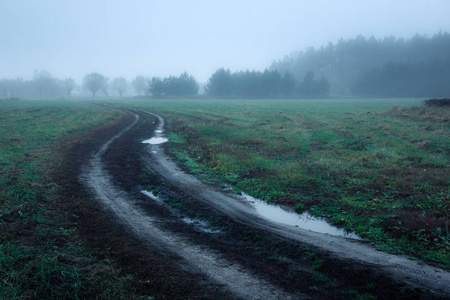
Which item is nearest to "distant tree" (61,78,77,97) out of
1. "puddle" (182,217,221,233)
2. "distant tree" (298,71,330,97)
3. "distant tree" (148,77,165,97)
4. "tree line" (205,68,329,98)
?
"distant tree" (148,77,165,97)

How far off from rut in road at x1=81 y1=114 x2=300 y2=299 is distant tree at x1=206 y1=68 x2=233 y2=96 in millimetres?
114924

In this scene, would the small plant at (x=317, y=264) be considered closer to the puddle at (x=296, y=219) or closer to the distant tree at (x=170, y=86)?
the puddle at (x=296, y=219)

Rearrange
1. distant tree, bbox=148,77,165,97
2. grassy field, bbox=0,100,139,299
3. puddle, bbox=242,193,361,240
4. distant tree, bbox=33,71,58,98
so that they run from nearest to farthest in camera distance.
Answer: grassy field, bbox=0,100,139,299, puddle, bbox=242,193,361,240, distant tree, bbox=148,77,165,97, distant tree, bbox=33,71,58,98

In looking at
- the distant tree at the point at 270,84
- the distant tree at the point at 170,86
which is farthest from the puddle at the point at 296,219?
the distant tree at the point at 170,86

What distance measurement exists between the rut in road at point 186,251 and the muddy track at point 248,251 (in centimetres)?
2

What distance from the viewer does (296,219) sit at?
895 centimetres

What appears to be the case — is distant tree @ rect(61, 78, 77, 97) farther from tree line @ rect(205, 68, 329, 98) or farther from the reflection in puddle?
the reflection in puddle

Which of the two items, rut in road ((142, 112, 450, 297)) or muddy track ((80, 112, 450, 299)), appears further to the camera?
rut in road ((142, 112, 450, 297))

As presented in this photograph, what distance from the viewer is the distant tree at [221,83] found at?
122m

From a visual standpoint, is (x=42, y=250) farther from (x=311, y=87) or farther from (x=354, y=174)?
(x=311, y=87)

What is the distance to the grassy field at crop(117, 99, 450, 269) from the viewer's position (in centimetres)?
780

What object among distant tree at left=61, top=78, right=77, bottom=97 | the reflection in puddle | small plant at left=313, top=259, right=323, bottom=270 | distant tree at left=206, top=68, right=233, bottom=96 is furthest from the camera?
distant tree at left=61, top=78, right=77, bottom=97

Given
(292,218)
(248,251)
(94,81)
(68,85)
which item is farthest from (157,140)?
(68,85)

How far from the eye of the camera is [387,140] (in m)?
19.8
